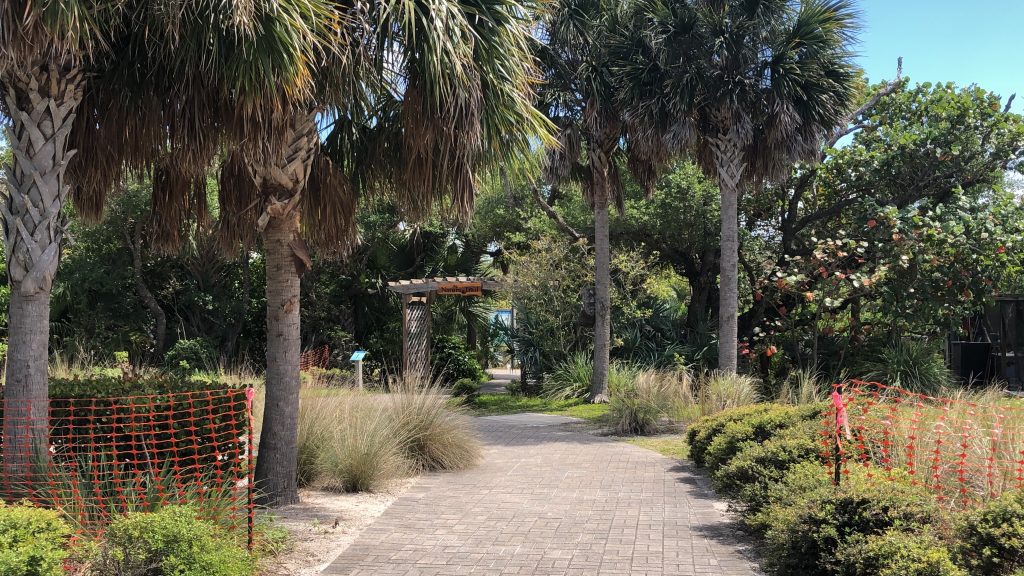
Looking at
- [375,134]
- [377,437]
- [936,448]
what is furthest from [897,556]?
[375,134]

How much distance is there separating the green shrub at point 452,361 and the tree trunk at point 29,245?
14429 mm

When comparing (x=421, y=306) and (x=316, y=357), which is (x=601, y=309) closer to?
(x=421, y=306)

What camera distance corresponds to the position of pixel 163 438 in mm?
7875

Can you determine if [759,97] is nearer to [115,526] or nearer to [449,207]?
[449,207]

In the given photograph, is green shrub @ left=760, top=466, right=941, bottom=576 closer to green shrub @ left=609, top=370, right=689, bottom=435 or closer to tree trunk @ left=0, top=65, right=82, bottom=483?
tree trunk @ left=0, top=65, right=82, bottom=483

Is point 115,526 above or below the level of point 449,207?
below

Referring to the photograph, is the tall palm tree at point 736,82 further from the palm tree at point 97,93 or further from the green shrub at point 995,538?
the green shrub at point 995,538

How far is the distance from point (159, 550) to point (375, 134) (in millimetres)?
5310

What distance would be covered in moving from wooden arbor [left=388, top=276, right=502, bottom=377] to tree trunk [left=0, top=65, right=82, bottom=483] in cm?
1290

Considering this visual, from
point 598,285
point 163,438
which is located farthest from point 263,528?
point 598,285

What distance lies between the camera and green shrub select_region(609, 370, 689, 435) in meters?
13.8

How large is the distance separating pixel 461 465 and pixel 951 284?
12784 millimetres

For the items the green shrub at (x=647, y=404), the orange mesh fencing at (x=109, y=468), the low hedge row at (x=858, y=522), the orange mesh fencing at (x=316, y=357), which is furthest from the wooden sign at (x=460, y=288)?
the low hedge row at (x=858, y=522)

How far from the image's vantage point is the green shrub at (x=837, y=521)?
5289 mm
